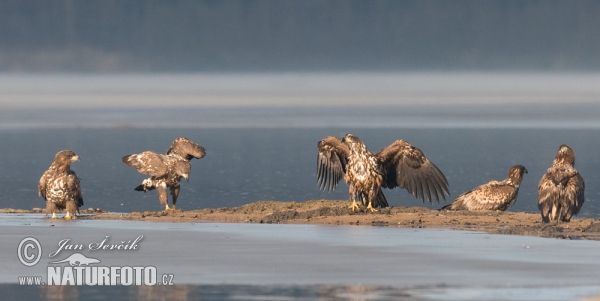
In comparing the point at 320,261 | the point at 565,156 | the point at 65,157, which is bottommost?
the point at 320,261

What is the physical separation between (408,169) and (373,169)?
52.3 inches

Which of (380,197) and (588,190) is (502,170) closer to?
(588,190)

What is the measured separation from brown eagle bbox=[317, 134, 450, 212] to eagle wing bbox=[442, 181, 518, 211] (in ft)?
1.39

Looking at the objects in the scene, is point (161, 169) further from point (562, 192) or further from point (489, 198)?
point (562, 192)

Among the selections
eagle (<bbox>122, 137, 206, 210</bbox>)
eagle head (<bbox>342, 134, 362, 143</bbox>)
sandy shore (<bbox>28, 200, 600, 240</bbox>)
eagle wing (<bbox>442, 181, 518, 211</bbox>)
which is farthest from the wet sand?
eagle wing (<bbox>442, 181, 518, 211</bbox>)

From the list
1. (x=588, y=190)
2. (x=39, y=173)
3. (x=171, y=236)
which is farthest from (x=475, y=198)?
(x=39, y=173)

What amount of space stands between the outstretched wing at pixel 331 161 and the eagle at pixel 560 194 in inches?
183

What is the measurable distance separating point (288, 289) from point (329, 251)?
388cm

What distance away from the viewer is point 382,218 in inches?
1010

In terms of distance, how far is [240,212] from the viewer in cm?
2723

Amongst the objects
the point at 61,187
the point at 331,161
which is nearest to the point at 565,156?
the point at 331,161

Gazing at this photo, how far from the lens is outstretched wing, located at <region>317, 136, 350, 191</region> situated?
2845 cm

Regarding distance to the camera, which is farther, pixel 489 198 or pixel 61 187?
pixel 489 198

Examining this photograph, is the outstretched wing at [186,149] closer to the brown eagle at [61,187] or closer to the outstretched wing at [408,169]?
the brown eagle at [61,187]
